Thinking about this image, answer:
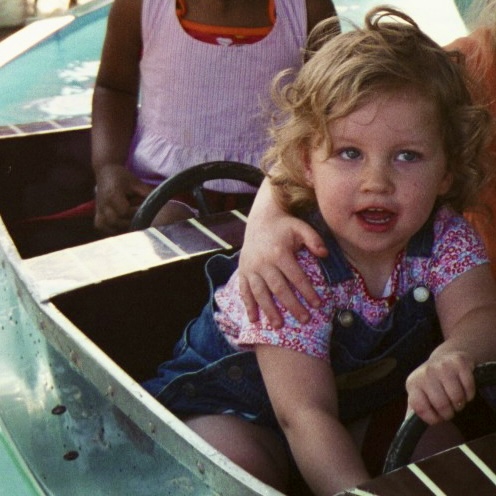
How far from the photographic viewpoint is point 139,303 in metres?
1.75

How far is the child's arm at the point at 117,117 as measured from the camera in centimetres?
221

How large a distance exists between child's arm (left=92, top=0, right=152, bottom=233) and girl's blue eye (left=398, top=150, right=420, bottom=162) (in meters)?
0.93

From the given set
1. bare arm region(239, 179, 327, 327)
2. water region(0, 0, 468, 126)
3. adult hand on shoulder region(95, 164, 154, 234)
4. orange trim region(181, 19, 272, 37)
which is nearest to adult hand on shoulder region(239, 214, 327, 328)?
bare arm region(239, 179, 327, 327)

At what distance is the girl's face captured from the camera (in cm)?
135

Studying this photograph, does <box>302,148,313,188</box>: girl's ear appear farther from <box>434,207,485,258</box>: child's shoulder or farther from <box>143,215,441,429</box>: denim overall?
<box>434,207,485,258</box>: child's shoulder

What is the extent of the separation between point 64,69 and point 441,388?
170 inches

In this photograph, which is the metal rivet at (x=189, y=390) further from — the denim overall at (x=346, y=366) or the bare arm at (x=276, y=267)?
the bare arm at (x=276, y=267)

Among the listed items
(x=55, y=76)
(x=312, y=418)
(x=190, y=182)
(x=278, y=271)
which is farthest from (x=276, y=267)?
(x=55, y=76)

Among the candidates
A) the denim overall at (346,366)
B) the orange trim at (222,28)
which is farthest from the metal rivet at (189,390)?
the orange trim at (222,28)

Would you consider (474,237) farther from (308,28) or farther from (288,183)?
(308,28)

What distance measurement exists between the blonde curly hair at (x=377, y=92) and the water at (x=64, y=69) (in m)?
3.09

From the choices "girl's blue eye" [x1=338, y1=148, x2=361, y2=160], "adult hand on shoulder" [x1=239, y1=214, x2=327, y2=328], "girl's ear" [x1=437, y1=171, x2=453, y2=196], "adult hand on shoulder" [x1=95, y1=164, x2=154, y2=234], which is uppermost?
"girl's blue eye" [x1=338, y1=148, x2=361, y2=160]

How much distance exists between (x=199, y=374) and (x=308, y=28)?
107cm

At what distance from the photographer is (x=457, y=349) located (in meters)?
1.34
